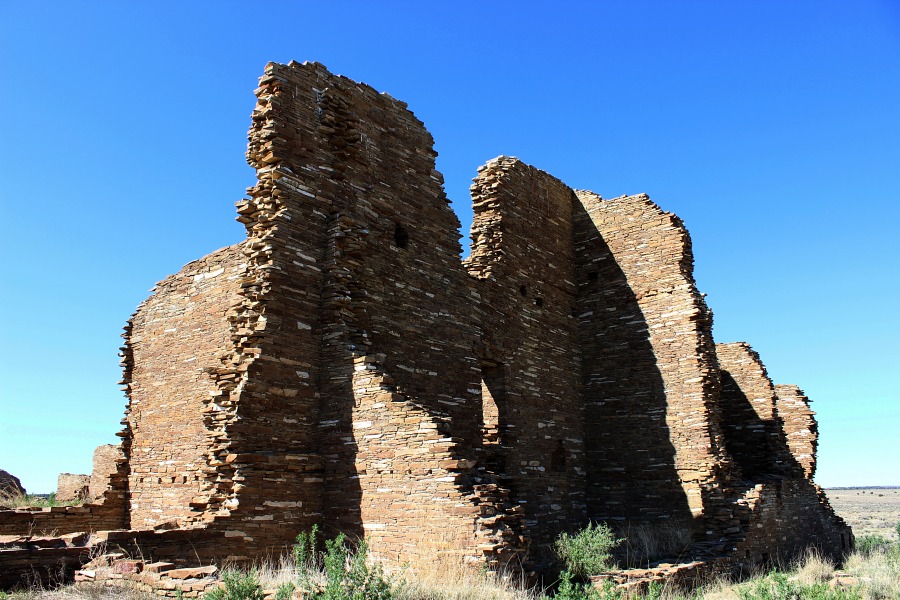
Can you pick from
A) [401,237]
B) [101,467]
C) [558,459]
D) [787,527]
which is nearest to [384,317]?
[401,237]

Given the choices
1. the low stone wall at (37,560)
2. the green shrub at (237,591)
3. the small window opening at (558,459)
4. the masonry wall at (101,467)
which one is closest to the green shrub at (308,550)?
the green shrub at (237,591)

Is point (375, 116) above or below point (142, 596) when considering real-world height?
above

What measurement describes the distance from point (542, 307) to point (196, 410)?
25.1ft

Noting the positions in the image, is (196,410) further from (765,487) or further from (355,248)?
(765,487)

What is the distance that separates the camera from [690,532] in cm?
1483

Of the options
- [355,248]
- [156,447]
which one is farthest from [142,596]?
[156,447]

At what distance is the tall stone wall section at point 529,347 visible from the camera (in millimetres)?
14445

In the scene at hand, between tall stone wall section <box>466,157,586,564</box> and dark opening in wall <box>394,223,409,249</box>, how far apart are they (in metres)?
1.97

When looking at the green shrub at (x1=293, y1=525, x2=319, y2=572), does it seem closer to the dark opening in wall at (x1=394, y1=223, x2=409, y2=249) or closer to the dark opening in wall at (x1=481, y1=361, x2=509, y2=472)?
the dark opening in wall at (x1=481, y1=361, x2=509, y2=472)

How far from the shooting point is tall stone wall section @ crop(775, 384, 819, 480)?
813 inches

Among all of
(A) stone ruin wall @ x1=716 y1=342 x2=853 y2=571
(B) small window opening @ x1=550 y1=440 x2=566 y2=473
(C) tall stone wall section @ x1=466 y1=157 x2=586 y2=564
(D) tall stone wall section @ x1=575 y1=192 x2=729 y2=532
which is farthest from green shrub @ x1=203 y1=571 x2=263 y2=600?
(D) tall stone wall section @ x1=575 y1=192 x2=729 y2=532

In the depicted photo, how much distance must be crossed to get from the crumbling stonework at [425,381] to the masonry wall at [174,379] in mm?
60

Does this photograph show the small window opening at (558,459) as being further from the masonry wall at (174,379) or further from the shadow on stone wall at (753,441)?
the masonry wall at (174,379)

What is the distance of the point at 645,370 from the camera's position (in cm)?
1698
